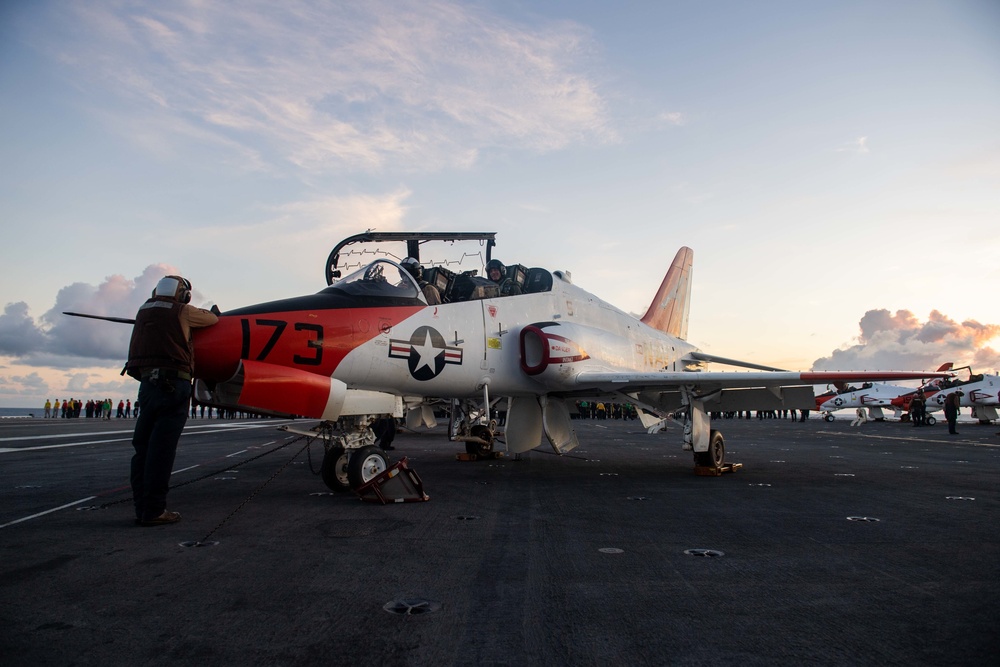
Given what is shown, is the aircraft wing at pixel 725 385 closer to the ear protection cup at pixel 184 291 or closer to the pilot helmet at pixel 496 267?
the pilot helmet at pixel 496 267

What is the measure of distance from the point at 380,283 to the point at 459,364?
1.70 metres

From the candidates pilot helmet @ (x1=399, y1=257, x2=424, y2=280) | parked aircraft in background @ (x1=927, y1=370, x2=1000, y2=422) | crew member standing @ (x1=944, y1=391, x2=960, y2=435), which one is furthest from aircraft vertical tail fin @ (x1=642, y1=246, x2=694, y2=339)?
parked aircraft in background @ (x1=927, y1=370, x2=1000, y2=422)

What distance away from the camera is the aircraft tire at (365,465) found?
6.73 metres

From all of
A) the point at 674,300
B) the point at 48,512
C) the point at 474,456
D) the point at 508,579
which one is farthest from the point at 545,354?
the point at 674,300

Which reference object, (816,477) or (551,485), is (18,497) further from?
(816,477)

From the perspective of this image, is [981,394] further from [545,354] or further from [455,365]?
→ [455,365]

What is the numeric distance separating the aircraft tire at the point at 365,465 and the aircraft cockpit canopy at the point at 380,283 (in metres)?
1.92

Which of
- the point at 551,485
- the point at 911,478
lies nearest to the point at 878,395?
the point at 911,478

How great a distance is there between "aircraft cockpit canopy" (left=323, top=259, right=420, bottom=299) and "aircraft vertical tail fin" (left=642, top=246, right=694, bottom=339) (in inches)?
386

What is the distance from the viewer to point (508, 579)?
147 inches

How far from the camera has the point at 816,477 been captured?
372 inches

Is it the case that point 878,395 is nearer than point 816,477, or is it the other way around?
point 816,477

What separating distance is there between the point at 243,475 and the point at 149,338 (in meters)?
4.62

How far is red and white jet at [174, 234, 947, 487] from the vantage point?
20.8 feet
